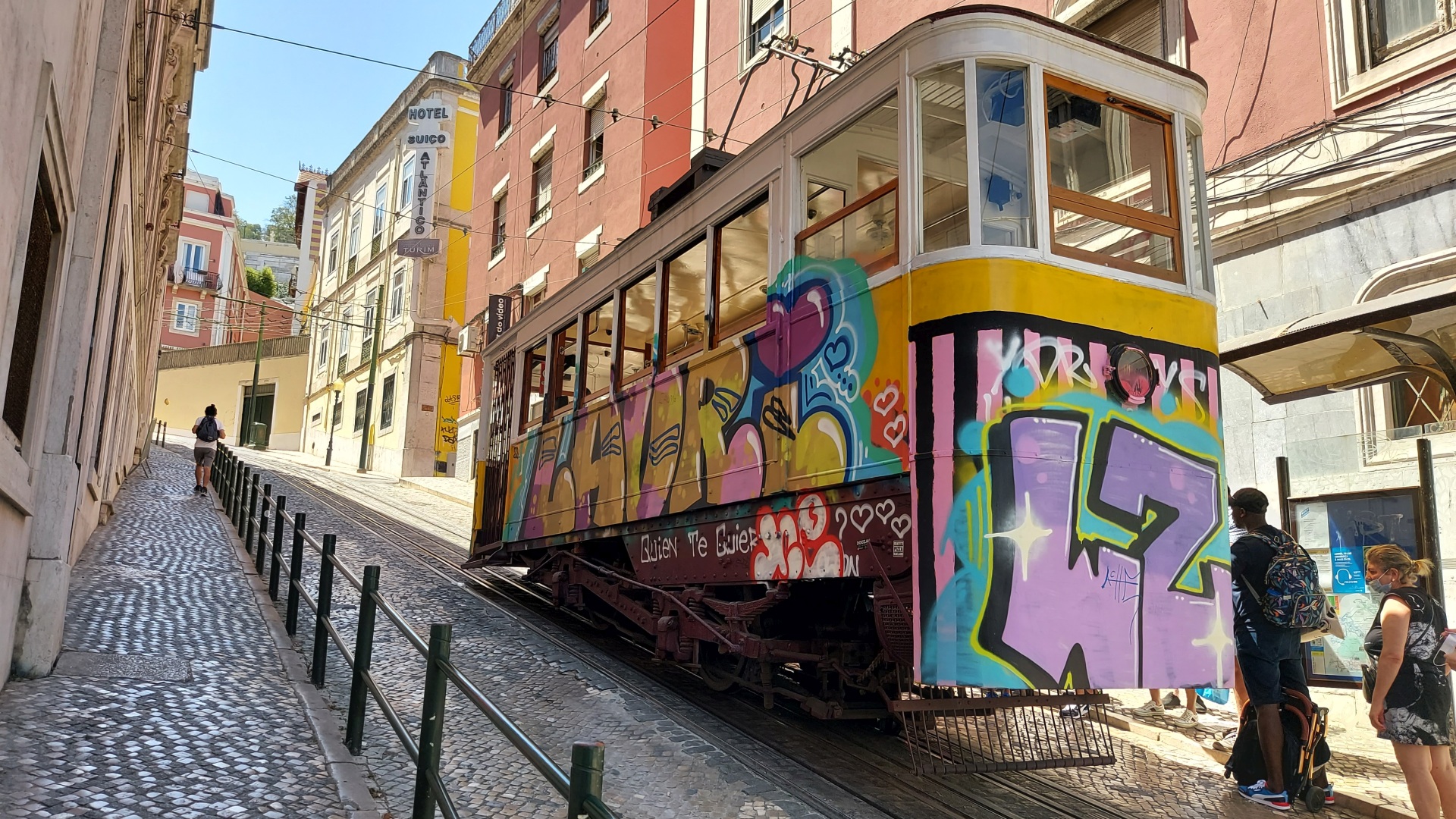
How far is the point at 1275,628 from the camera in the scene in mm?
5320

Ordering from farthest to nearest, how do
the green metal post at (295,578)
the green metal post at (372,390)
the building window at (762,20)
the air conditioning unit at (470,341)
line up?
1. the green metal post at (372,390)
2. the air conditioning unit at (470,341)
3. the building window at (762,20)
4. the green metal post at (295,578)

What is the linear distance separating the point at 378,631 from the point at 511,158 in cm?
1870

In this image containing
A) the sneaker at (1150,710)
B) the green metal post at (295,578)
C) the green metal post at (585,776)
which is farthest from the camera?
the sneaker at (1150,710)

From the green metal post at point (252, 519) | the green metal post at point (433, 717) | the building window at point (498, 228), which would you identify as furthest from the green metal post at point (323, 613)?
the building window at point (498, 228)

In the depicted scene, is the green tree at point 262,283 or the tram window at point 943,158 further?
the green tree at point 262,283

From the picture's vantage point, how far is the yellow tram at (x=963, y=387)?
4512 millimetres

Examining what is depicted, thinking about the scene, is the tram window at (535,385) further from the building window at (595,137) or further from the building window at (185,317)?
the building window at (185,317)

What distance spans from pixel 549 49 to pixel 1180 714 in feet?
68.2

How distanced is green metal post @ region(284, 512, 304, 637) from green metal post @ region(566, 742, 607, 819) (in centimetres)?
510

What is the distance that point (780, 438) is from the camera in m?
5.61

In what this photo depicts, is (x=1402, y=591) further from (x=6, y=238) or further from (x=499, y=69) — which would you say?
(x=499, y=69)

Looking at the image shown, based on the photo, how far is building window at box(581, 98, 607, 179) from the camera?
67.3ft

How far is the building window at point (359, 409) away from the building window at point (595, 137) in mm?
13862

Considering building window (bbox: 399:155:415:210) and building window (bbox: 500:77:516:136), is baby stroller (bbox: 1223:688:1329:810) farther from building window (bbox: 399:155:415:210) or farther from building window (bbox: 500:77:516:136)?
building window (bbox: 399:155:415:210)
